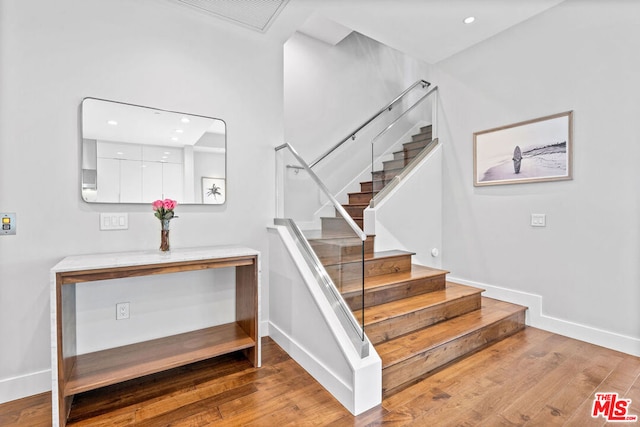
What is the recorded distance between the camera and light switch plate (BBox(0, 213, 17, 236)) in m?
1.93

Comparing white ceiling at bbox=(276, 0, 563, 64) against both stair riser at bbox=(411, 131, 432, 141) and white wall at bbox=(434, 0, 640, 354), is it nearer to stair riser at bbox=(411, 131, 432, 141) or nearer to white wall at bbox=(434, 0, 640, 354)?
white wall at bbox=(434, 0, 640, 354)

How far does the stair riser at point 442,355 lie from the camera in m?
2.02

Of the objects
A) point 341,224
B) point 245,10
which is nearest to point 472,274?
point 341,224

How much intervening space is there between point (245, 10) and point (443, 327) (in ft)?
10.2

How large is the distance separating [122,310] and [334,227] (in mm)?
1695

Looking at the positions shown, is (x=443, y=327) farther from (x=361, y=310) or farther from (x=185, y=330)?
(x=185, y=330)

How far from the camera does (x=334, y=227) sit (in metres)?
2.26

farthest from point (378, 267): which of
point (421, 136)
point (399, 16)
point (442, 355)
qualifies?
point (399, 16)

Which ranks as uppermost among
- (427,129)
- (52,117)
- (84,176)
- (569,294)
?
(427,129)

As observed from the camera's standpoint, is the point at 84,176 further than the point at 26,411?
Yes

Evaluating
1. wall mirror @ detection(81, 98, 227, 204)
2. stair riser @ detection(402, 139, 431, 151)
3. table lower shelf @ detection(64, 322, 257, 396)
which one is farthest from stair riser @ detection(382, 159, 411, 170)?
table lower shelf @ detection(64, 322, 257, 396)

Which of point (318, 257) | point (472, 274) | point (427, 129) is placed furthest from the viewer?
point (427, 129)

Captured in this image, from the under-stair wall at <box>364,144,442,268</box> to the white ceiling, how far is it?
50.9 inches

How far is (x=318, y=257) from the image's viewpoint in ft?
7.66
